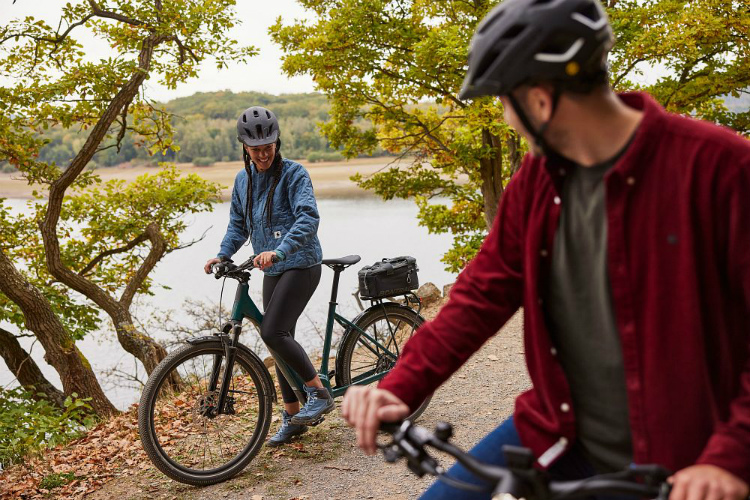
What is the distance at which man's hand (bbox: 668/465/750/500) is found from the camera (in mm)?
1209

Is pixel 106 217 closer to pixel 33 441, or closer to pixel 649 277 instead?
pixel 33 441

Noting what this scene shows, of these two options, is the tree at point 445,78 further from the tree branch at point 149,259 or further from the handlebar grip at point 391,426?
the handlebar grip at point 391,426

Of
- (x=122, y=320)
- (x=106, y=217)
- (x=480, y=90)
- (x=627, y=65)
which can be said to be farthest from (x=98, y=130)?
(x=480, y=90)

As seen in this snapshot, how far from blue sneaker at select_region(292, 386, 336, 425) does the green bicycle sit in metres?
0.09

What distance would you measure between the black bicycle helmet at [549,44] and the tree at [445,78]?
9096 mm

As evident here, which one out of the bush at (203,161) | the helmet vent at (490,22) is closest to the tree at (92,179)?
the bush at (203,161)

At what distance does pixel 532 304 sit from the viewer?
1596mm

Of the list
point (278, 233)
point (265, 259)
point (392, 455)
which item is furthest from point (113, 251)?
point (392, 455)

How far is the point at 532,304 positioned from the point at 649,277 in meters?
0.30

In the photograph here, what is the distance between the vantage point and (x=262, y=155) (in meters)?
4.67

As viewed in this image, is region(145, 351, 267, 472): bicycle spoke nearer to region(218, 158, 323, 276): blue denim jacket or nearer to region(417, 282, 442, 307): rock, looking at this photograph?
region(218, 158, 323, 276): blue denim jacket

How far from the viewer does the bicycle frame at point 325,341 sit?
186 inches

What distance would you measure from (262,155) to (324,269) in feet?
61.1

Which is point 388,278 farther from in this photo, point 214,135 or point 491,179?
point 214,135
